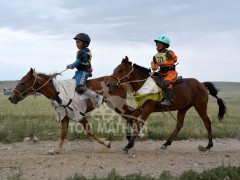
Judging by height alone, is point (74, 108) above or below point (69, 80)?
below

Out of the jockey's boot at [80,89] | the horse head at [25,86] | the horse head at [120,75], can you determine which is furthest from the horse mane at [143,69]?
the horse head at [25,86]

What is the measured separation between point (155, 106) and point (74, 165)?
9.58 ft

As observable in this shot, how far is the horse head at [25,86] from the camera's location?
354 inches

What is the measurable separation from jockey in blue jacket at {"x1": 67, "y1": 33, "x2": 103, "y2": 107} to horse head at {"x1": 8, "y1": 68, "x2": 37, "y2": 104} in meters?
1.08

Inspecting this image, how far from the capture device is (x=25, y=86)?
9.08 metres

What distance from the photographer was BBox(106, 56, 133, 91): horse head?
9.34 meters

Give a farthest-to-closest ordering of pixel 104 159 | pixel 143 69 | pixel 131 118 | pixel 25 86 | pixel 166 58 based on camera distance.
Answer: pixel 131 118
pixel 143 69
pixel 166 58
pixel 25 86
pixel 104 159

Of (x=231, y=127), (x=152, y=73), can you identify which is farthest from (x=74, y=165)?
(x=231, y=127)

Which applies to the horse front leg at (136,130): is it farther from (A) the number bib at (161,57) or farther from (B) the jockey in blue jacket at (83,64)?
(A) the number bib at (161,57)

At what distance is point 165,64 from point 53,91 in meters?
2.93

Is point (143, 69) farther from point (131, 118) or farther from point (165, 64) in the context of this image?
point (131, 118)

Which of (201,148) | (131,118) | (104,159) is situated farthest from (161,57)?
(104,159)

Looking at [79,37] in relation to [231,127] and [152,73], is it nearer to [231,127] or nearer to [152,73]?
[152,73]

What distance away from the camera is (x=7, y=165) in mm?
7762
